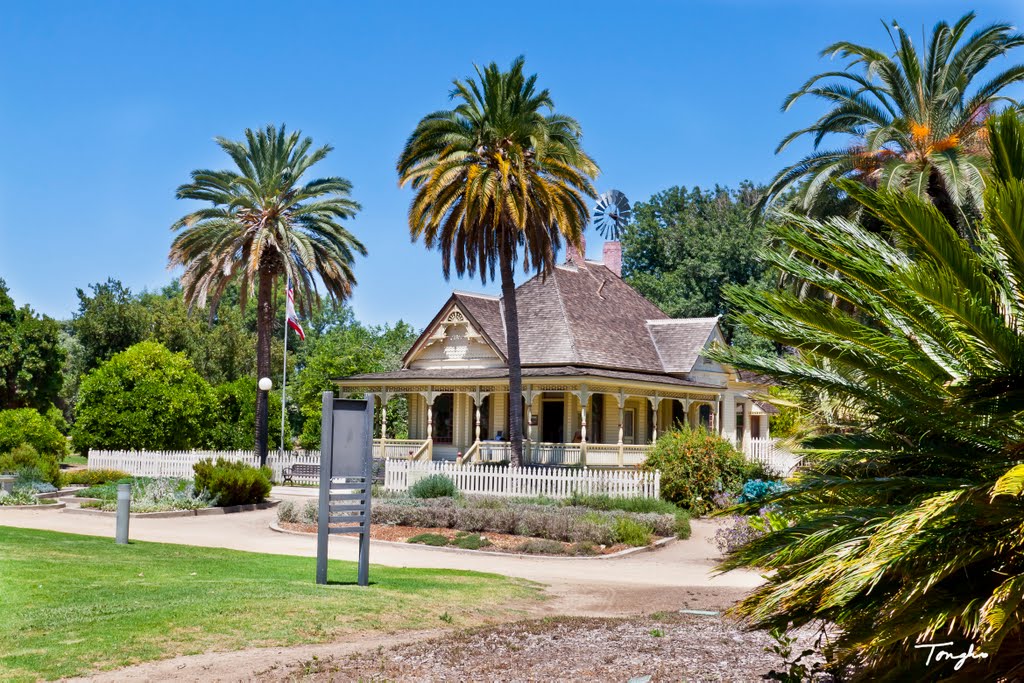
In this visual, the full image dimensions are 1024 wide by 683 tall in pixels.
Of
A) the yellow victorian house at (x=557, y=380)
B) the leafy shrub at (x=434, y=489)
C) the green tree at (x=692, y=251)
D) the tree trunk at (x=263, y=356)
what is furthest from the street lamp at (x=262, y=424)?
the green tree at (x=692, y=251)

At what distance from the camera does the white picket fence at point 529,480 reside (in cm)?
2398

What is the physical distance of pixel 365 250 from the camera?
36.6m

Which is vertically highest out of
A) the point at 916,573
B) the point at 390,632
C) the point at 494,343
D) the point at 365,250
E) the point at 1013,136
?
the point at 365,250

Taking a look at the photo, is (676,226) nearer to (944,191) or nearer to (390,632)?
(944,191)

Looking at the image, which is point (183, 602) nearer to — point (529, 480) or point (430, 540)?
point (430, 540)

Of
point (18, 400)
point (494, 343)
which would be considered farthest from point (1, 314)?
point (494, 343)

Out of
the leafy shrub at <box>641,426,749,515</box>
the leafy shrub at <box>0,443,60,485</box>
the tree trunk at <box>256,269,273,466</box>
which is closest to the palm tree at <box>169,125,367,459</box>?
the tree trunk at <box>256,269,273,466</box>

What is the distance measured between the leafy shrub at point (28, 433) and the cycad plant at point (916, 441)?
3061cm

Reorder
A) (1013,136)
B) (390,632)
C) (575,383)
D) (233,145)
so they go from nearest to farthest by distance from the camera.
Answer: (1013,136) → (390,632) → (575,383) → (233,145)

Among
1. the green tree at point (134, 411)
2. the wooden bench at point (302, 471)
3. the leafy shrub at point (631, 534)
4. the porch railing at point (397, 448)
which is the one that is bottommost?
the leafy shrub at point (631, 534)

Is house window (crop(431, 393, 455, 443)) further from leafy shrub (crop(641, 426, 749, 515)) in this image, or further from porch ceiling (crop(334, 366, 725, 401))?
leafy shrub (crop(641, 426, 749, 515))

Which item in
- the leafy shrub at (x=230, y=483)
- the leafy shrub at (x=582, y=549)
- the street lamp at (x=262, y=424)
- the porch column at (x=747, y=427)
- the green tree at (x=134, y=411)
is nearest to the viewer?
the leafy shrub at (x=582, y=549)

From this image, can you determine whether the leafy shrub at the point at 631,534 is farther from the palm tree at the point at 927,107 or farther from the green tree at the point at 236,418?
the green tree at the point at 236,418

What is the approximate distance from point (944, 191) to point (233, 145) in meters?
25.1
